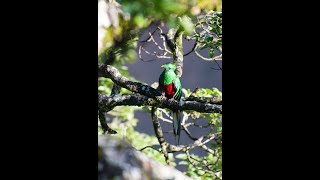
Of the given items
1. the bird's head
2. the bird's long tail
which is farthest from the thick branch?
the bird's head

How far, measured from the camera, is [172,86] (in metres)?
2.16

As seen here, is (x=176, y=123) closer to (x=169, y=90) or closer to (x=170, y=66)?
(x=169, y=90)

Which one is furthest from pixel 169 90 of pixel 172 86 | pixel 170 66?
pixel 170 66

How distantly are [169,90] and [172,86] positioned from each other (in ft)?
0.08

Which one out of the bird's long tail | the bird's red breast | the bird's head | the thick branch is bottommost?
the bird's long tail

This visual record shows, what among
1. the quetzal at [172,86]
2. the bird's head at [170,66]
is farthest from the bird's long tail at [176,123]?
the bird's head at [170,66]

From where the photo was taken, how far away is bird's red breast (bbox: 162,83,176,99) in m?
2.15

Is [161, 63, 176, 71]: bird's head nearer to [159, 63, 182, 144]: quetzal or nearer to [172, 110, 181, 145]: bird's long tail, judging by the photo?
[159, 63, 182, 144]: quetzal
